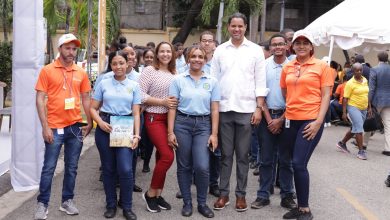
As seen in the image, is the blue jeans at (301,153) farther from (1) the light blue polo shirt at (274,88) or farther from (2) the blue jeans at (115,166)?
(2) the blue jeans at (115,166)

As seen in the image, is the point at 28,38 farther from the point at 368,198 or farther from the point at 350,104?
the point at 350,104

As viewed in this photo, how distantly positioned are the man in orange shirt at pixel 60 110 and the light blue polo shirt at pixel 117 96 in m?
0.26

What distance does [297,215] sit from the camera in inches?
211

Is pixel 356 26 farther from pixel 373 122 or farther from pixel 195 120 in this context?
pixel 195 120

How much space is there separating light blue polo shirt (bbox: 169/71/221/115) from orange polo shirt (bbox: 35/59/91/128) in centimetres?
103

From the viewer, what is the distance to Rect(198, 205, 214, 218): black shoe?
536 cm

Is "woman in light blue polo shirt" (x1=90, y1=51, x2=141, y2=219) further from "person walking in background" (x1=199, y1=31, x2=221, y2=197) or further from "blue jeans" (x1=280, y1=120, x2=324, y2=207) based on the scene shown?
"blue jeans" (x1=280, y1=120, x2=324, y2=207)

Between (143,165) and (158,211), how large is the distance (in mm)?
2289

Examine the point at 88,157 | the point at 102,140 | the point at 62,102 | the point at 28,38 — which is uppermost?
the point at 28,38

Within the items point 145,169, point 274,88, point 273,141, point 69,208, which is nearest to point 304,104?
point 274,88

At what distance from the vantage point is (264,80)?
5.56m

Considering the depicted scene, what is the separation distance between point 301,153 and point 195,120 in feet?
3.82

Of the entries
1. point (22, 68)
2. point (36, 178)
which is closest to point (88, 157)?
point (36, 178)

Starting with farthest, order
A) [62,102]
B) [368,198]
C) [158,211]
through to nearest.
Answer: [368,198], [158,211], [62,102]
